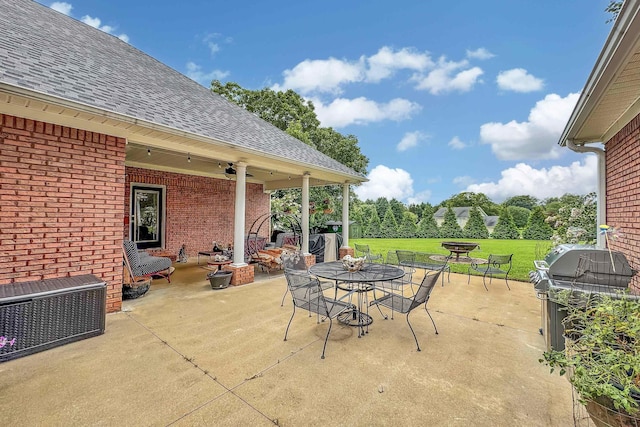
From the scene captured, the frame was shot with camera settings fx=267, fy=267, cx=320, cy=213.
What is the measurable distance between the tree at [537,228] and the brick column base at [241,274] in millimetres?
21615

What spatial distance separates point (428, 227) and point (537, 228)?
24.3 feet

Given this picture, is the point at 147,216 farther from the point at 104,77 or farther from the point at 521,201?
the point at 521,201

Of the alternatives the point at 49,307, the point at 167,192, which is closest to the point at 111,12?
the point at 167,192

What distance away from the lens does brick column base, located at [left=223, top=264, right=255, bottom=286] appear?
615cm

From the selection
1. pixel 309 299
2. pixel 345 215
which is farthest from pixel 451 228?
pixel 309 299

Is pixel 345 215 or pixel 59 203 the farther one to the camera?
pixel 345 215

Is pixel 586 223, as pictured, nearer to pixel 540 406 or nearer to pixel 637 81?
pixel 637 81

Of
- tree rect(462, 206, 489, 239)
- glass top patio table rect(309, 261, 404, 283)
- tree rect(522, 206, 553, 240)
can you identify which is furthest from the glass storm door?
tree rect(522, 206, 553, 240)

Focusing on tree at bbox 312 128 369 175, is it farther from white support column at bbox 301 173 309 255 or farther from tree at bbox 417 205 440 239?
white support column at bbox 301 173 309 255

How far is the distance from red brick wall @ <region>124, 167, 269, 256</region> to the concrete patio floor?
5.47 m

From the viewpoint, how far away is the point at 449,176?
31.8 metres

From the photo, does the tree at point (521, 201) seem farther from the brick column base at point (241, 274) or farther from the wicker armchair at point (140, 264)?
the wicker armchair at point (140, 264)

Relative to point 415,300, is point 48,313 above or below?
below

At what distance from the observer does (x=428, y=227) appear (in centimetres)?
2291
